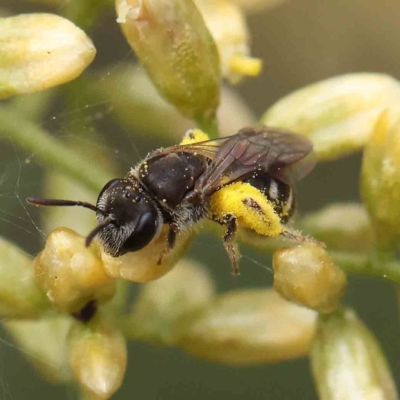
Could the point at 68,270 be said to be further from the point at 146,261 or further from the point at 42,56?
the point at 42,56

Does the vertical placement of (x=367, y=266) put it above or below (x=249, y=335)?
above

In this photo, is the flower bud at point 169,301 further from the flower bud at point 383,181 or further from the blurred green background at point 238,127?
the flower bud at point 383,181

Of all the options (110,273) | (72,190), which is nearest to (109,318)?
(110,273)

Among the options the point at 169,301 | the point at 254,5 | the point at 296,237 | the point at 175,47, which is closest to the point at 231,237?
the point at 296,237

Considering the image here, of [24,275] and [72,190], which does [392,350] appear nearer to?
[72,190]

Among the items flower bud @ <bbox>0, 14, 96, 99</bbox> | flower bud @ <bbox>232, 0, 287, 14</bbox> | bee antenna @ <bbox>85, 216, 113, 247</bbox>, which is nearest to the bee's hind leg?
bee antenna @ <bbox>85, 216, 113, 247</bbox>

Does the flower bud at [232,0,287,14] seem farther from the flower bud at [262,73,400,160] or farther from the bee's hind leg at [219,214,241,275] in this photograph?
the bee's hind leg at [219,214,241,275]

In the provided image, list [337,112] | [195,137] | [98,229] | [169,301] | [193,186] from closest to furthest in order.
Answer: [98,229]
[193,186]
[195,137]
[337,112]
[169,301]
